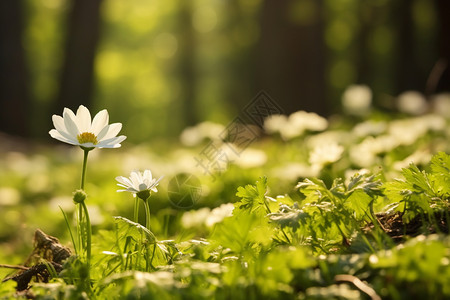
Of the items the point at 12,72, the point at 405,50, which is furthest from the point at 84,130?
the point at 405,50

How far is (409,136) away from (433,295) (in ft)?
8.99

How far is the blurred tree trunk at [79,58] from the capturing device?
15523 mm

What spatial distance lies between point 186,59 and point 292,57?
21630 mm

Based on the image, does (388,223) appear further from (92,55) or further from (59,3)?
(59,3)

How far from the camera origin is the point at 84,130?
1896 millimetres

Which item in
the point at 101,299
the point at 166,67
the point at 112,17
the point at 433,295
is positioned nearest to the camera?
the point at 433,295

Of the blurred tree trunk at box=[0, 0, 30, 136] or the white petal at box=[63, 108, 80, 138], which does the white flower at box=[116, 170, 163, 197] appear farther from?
the blurred tree trunk at box=[0, 0, 30, 136]

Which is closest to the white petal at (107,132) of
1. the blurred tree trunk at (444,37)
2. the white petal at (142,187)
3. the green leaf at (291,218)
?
the white petal at (142,187)

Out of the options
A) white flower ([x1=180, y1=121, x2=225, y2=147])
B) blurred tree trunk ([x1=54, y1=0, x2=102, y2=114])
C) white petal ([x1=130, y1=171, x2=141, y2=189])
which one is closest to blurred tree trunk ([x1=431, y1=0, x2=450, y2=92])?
white flower ([x1=180, y1=121, x2=225, y2=147])

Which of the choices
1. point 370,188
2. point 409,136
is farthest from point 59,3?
point 370,188

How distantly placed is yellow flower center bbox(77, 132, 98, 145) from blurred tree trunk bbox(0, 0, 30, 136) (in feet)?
49.8

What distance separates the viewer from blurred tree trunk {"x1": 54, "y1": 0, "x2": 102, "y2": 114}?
611 inches

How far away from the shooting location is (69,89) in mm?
15719

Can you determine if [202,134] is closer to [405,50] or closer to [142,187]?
[142,187]
